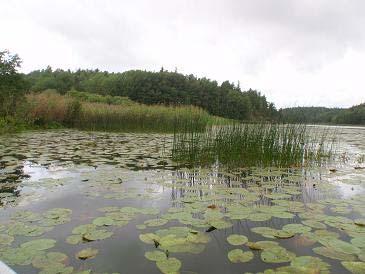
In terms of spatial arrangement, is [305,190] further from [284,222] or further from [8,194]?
[8,194]

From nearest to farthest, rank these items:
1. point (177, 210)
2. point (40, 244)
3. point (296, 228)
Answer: point (40, 244), point (296, 228), point (177, 210)

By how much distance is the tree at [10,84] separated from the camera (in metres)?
12.1

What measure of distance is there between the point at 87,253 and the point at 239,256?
104cm

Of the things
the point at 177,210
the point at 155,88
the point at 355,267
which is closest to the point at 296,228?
the point at 355,267

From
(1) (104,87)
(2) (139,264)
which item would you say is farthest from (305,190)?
(1) (104,87)

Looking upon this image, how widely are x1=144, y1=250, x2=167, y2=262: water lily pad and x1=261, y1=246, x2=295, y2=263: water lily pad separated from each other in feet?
2.19

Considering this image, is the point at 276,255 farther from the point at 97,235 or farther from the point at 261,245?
the point at 97,235

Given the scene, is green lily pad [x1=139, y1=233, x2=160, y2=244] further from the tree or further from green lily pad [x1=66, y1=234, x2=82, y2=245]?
the tree

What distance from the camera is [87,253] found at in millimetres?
2254

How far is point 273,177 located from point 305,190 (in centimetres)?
73

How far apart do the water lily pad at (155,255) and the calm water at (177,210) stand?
0.05 metres

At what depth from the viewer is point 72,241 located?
8.15ft

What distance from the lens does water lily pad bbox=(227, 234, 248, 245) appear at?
2.47 meters

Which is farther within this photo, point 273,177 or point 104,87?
point 104,87
